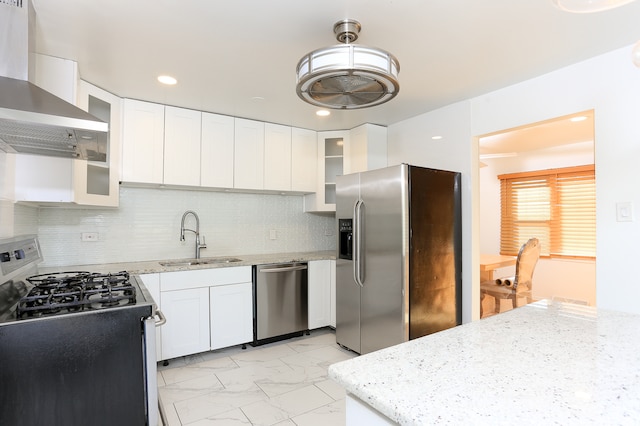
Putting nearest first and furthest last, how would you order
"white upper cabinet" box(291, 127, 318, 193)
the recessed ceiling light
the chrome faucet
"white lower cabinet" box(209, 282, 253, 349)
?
the recessed ceiling light
"white lower cabinet" box(209, 282, 253, 349)
the chrome faucet
"white upper cabinet" box(291, 127, 318, 193)

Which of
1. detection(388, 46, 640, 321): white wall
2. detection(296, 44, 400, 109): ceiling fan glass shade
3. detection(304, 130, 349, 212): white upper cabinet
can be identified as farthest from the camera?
detection(304, 130, 349, 212): white upper cabinet

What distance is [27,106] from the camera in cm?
133

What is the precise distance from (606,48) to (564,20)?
1.84 feet

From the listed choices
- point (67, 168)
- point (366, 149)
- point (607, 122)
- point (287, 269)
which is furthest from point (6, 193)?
point (607, 122)

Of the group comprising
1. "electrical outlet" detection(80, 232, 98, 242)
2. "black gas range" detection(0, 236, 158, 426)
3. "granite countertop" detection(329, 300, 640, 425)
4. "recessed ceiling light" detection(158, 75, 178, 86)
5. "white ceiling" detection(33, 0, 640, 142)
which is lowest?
"black gas range" detection(0, 236, 158, 426)

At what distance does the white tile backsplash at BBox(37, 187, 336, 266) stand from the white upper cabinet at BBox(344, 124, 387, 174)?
31.9 inches

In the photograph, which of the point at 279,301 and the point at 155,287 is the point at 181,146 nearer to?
the point at 155,287

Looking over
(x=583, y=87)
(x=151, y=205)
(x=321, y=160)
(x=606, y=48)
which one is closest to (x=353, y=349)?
(x=321, y=160)

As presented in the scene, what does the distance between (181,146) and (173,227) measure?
0.79 meters

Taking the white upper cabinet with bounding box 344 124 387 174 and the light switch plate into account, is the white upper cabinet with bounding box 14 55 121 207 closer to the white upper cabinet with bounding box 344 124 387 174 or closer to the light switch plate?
the white upper cabinet with bounding box 344 124 387 174

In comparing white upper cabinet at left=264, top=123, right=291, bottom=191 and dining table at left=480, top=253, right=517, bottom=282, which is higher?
white upper cabinet at left=264, top=123, right=291, bottom=191

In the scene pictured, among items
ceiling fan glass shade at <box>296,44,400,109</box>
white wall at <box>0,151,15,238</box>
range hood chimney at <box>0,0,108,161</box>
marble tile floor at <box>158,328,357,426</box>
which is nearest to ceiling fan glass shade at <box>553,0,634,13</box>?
ceiling fan glass shade at <box>296,44,400,109</box>

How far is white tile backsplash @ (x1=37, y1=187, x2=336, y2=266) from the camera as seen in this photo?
9.17 feet

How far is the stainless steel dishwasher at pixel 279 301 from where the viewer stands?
125 inches
